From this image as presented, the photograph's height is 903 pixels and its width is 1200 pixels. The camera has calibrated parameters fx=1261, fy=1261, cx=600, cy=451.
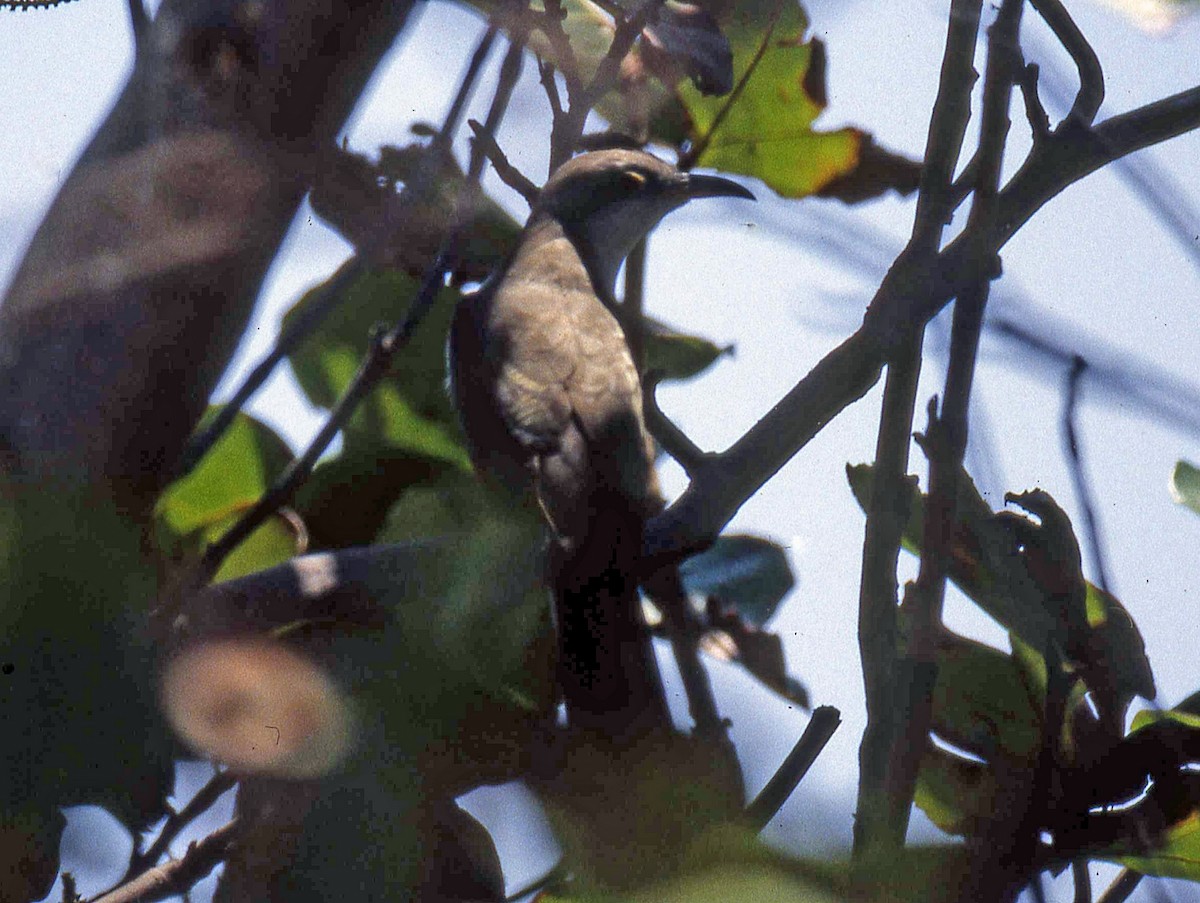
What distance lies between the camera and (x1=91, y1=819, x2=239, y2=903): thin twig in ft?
7.78

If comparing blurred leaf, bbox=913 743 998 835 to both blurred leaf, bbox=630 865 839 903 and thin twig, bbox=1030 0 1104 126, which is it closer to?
blurred leaf, bbox=630 865 839 903

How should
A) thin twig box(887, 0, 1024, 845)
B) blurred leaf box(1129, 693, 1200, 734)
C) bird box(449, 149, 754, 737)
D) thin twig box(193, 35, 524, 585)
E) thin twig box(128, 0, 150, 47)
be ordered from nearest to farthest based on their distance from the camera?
thin twig box(887, 0, 1024, 845)
blurred leaf box(1129, 693, 1200, 734)
thin twig box(128, 0, 150, 47)
thin twig box(193, 35, 524, 585)
bird box(449, 149, 754, 737)

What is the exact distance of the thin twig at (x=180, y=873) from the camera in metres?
2.37

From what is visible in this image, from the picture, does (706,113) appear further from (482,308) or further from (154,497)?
(154,497)

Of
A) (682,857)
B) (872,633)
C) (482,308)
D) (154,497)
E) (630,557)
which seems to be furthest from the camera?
(482,308)

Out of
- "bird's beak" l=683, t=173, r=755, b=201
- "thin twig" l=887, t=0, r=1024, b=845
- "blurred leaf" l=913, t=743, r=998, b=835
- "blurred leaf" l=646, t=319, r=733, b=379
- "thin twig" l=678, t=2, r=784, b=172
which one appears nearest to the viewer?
"thin twig" l=887, t=0, r=1024, b=845

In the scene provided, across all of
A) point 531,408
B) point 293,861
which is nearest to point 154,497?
point 293,861

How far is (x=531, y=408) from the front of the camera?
12.4ft

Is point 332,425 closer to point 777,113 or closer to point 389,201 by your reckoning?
point 389,201

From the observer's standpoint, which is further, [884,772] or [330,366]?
[330,366]

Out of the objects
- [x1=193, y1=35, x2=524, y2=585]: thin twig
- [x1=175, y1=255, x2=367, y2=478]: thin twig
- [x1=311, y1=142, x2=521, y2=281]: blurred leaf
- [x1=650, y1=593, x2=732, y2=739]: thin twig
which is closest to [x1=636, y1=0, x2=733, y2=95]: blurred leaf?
[x1=193, y1=35, x2=524, y2=585]: thin twig

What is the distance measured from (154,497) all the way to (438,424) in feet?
4.63

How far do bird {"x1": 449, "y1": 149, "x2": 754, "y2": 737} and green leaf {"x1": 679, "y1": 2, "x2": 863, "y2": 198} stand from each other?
626 millimetres

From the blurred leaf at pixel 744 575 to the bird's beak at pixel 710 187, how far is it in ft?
6.38
